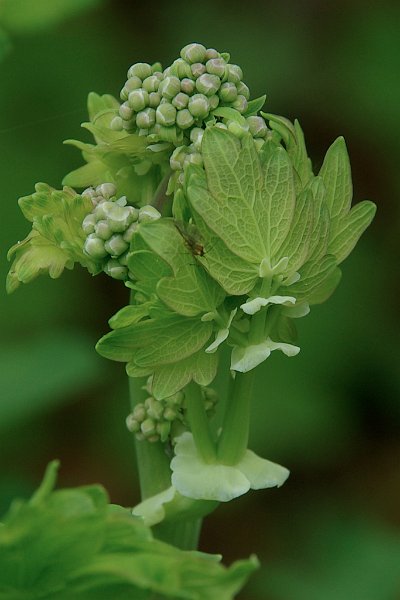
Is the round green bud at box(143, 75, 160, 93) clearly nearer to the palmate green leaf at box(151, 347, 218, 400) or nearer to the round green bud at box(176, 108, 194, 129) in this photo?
the round green bud at box(176, 108, 194, 129)

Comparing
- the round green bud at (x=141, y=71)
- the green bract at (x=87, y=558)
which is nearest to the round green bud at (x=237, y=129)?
the round green bud at (x=141, y=71)

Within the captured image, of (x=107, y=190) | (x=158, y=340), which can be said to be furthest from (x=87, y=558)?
(x=107, y=190)

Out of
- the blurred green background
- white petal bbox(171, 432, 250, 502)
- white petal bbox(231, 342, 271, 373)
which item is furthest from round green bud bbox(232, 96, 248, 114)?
the blurred green background

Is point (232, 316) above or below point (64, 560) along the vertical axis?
above

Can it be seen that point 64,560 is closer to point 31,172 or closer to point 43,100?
point 31,172

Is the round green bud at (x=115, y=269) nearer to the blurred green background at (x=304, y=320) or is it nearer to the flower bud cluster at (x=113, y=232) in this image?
the flower bud cluster at (x=113, y=232)

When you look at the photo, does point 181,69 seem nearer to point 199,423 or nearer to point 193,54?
point 193,54

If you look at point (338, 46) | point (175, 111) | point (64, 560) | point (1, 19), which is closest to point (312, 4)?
point (338, 46)
